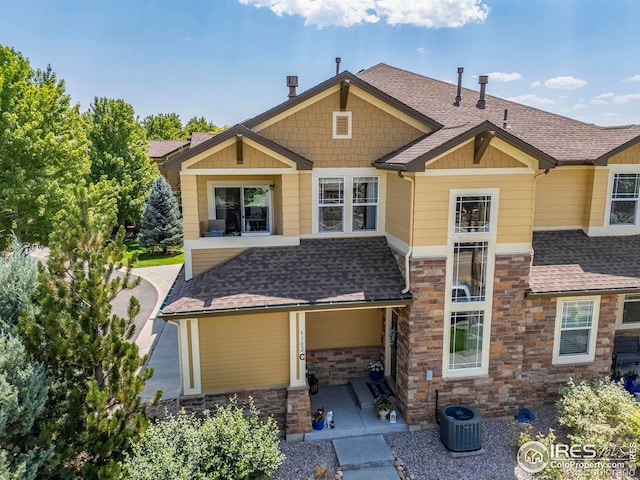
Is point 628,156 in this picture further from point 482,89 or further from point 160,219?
point 160,219

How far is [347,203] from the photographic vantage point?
39.2 ft

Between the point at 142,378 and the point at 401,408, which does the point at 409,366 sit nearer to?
the point at 401,408

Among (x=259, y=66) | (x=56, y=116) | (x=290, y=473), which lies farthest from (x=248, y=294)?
(x=259, y=66)

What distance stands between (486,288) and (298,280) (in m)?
4.84

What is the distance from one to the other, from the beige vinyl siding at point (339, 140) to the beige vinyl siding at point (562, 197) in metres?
4.30

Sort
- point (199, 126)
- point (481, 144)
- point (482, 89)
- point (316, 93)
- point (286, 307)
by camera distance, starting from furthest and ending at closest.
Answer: point (199, 126) < point (482, 89) < point (316, 93) < point (286, 307) < point (481, 144)

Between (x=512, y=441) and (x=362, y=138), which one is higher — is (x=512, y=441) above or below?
below

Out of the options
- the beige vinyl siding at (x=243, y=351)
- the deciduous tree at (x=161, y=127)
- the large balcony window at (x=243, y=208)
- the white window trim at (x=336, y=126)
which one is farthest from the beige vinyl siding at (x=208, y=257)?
the deciduous tree at (x=161, y=127)

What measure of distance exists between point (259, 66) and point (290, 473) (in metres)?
20.0

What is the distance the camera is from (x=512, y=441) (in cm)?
976

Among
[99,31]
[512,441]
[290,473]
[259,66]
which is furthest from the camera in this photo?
[259,66]

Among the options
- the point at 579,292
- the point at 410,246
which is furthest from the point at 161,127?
the point at 579,292

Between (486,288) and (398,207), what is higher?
(398,207)

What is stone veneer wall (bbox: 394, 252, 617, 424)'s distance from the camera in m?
10.2
